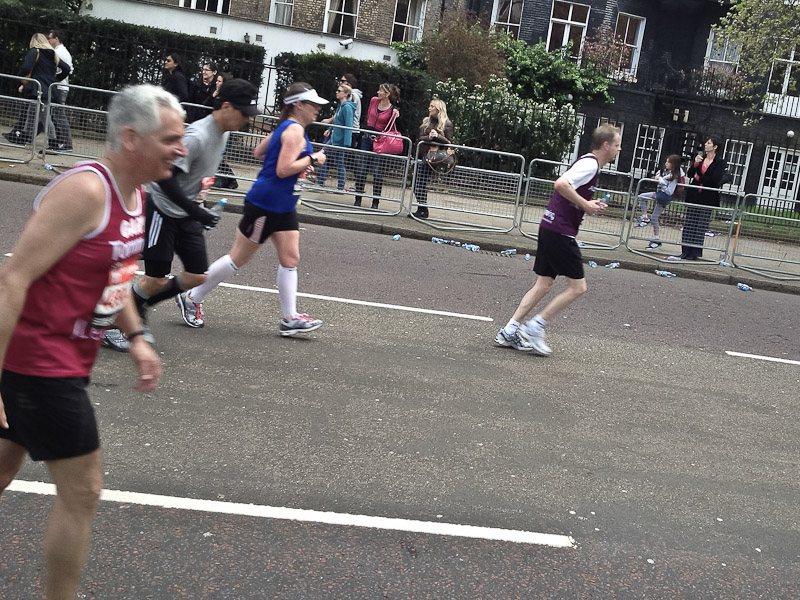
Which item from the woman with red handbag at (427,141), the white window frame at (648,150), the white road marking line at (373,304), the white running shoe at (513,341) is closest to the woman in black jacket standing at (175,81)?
the woman with red handbag at (427,141)

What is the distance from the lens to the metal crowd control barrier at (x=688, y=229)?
13.6 meters

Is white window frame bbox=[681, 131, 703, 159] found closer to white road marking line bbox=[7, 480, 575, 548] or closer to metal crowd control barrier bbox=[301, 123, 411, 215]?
metal crowd control barrier bbox=[301, 123, 411, 215]

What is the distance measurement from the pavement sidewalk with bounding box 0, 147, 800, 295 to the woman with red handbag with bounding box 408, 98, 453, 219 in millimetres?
444

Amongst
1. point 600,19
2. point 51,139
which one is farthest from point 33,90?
point 600,19

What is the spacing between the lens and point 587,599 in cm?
376

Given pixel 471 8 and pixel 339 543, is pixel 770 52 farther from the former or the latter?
pixel 339 543

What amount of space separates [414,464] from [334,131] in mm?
9951

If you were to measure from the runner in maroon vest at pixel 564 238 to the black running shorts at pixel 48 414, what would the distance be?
5056 millimetres

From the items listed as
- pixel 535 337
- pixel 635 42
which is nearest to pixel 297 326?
pixel 535 337

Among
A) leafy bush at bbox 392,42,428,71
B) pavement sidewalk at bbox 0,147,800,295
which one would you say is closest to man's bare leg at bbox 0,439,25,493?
pavement sidewalk at bbox 0,147,800,295

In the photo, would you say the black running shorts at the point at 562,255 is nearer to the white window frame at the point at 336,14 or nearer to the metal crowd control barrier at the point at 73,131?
the metal crowd control barrier at the point at 73,131

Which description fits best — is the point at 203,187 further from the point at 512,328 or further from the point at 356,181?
the point at 356,181

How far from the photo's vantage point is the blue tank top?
677cm

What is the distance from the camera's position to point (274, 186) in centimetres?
677
